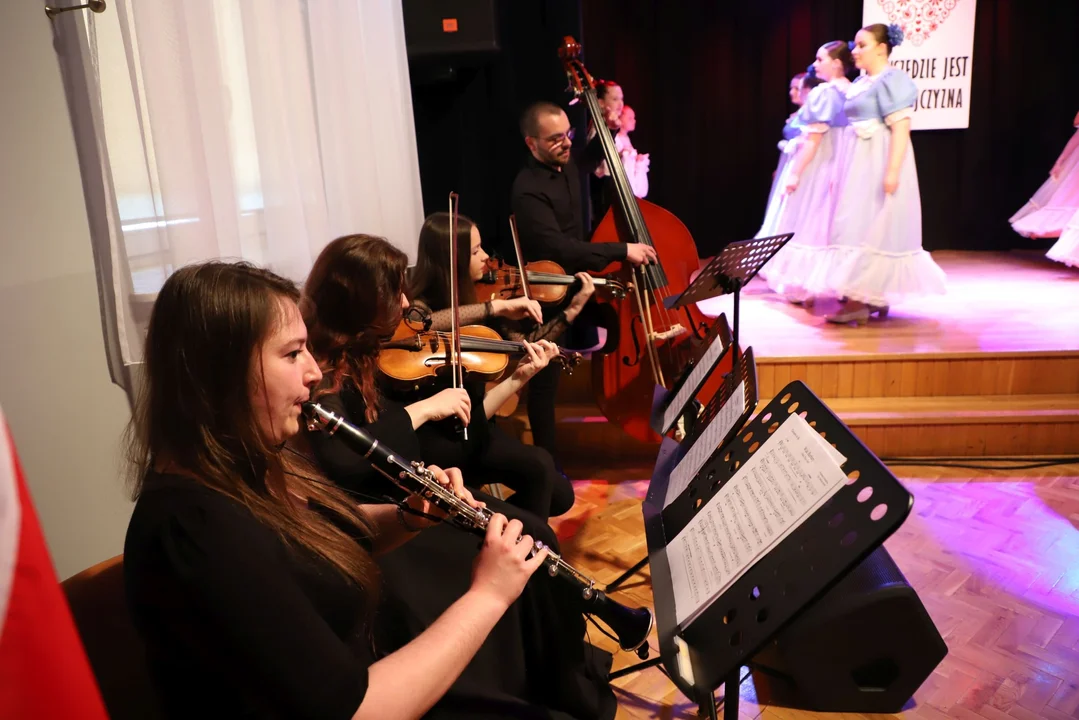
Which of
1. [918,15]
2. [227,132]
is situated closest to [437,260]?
[227,132]

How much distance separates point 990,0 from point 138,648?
7301mm

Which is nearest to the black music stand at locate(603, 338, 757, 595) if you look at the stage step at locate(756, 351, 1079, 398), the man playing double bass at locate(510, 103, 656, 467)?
the man playing double bass at locate(510, 103, 656, 467)

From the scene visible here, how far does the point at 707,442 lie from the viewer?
1515 mm

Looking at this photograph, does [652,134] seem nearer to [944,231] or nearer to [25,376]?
[944,231]

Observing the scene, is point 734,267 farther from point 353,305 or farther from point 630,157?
point 630,157

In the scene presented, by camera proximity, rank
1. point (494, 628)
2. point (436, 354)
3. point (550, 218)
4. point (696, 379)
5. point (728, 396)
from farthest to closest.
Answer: point (550, 218)
point (436, 354)
point (696, 379)
point (728, 396)
point (494, 628)

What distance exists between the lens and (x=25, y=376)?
1548mm

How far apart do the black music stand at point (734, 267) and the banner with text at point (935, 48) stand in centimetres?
480

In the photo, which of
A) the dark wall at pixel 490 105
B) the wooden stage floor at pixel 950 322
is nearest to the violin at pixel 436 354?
the dark wall at pixel 490 105

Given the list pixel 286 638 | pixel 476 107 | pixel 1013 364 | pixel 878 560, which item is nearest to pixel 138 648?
pixel 286 638

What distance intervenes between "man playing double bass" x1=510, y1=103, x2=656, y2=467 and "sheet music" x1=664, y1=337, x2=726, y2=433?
0.99 meters

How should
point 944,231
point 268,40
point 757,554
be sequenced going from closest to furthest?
point 757,554, point 268,40, point 944,231

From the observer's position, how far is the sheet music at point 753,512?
1.01 metres

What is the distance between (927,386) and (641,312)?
1.60 meters
